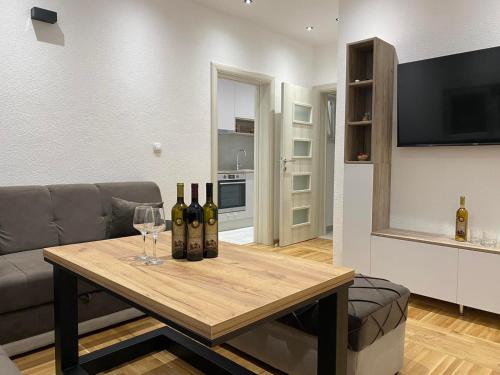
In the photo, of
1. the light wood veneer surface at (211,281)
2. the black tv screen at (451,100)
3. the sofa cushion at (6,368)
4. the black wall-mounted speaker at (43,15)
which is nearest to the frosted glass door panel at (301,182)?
the black tv screen at (451,100)

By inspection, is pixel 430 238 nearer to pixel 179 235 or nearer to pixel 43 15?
pixel 179 235

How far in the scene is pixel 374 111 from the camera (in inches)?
125

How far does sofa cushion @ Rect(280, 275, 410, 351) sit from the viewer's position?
166cm

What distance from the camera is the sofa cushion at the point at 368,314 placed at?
1.66 m

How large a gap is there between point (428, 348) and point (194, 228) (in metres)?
1.77

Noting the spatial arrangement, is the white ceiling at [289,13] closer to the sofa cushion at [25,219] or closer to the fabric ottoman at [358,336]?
the sofa cushion at [25,219]

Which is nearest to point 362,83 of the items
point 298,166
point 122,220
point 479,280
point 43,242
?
point 479,280

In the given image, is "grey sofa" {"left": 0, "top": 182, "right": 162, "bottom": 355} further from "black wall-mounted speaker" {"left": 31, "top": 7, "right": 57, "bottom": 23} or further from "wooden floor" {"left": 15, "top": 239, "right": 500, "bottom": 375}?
"black wall-mounted speaker" {"left": 31, "top": 7, "right": 57, "bottom": 23}

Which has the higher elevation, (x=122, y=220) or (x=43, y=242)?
(x=122, y=220)

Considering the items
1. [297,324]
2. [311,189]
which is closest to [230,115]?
[311,189]

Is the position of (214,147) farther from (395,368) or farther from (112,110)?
(395,368)

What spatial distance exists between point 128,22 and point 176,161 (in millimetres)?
1346

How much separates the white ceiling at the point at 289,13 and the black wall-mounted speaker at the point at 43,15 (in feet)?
4.94

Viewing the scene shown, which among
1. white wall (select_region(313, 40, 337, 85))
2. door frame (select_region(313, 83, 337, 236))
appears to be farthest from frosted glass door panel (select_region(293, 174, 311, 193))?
white wall (select_region(313, 40, 337, 85))
